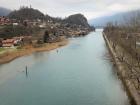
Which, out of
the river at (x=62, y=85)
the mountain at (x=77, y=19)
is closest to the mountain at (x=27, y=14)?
the mountain at (x=77, y=19)

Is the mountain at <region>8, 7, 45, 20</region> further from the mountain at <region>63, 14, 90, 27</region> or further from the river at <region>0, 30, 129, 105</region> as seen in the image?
the river at <region>0, 30, 129, 105</region>

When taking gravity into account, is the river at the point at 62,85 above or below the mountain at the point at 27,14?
below

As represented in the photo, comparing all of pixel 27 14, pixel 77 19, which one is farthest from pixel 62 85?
pixel 77 19

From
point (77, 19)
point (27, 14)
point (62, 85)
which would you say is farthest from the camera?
point (77, 19)

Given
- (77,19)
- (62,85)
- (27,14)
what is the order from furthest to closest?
(77,19) → (27,14) → (62,85)

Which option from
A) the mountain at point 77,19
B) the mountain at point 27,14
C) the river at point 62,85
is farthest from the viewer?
the mountain at point 77,19

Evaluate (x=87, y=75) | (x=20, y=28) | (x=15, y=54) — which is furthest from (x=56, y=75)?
(x=20, y=28)

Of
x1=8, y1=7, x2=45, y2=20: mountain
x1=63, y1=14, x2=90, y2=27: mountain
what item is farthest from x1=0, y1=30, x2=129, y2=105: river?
x1=63, y1=14, x2=90, y2=27: mountain

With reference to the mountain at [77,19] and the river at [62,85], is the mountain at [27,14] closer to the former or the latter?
the mountain at [77,19]

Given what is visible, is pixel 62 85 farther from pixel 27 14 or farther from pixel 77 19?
pixel 77 19

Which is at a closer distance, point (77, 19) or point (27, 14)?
point (27, 14)

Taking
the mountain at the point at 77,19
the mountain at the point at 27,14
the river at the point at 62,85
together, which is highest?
the mountain at the point at 27,14
